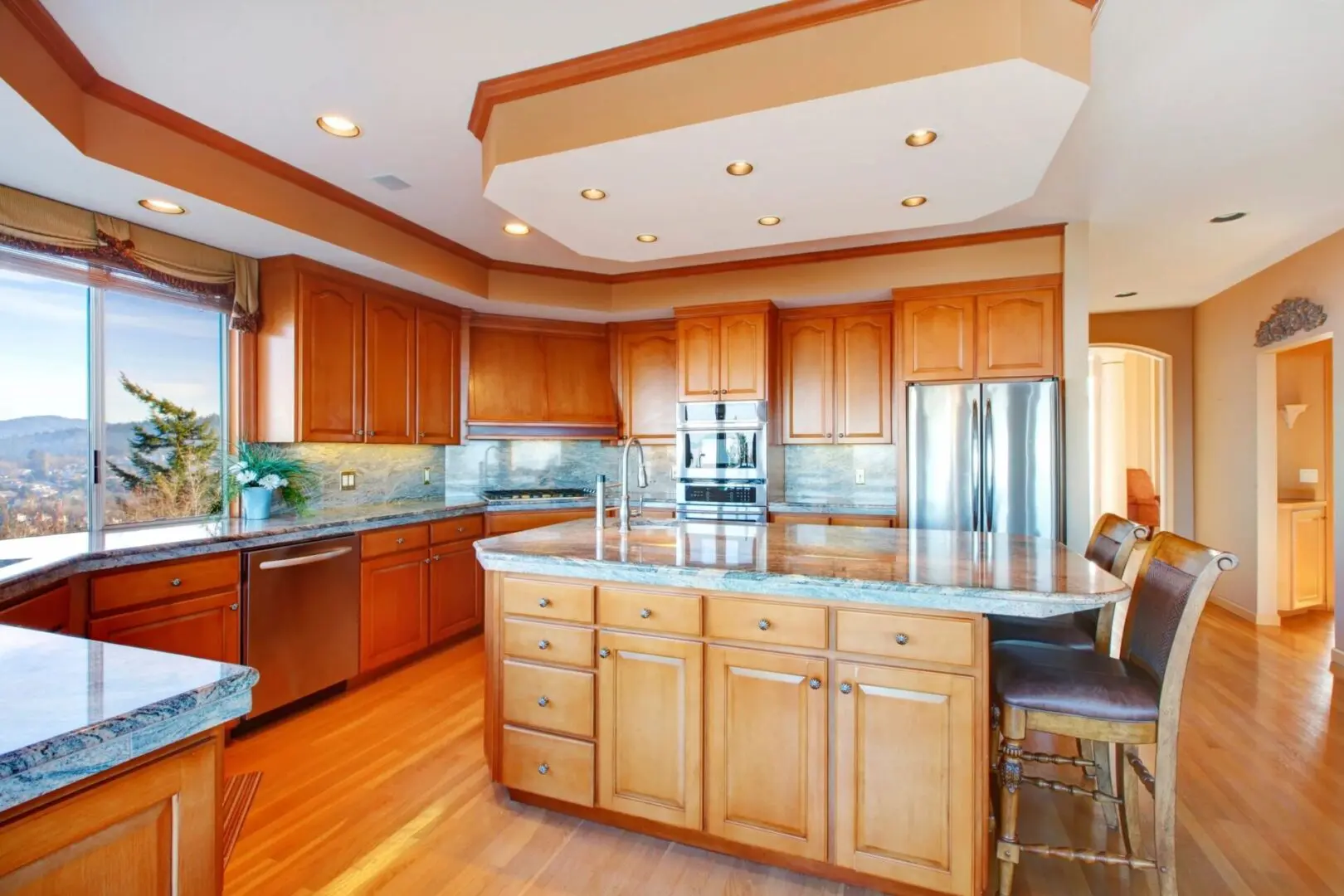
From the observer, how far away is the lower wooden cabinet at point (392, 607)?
3463 millimetres

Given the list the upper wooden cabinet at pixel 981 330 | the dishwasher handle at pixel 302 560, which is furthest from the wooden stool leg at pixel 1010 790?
the dishwasher handle at pixel 302 560

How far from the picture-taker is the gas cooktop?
4559mm

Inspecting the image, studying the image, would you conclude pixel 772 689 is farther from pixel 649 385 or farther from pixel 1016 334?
pixel 649 385

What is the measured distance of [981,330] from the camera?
3.90 meters

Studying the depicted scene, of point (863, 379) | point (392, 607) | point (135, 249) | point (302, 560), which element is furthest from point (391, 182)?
point (863, 379)

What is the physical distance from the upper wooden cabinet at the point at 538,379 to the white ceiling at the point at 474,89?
4.45ft

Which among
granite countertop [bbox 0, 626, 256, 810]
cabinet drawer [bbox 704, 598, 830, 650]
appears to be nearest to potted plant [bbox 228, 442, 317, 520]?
granite countertop [bbox 0, 626, 256, 810]

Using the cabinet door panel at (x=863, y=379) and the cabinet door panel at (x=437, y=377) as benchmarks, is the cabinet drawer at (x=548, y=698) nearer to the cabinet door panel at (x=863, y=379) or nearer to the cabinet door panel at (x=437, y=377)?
the cabinet door panel at (x=437, y=377)

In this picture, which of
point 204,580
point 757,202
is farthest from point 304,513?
point 757,202

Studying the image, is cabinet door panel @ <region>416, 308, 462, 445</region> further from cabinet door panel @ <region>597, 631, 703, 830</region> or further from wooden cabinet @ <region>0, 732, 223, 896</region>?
wooden cabinet @ <region>0, 732, 223, 896</region>

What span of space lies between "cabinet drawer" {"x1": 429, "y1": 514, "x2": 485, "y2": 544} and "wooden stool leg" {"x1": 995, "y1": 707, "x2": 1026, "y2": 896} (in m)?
3.23

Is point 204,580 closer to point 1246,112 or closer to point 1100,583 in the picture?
point 1100,583

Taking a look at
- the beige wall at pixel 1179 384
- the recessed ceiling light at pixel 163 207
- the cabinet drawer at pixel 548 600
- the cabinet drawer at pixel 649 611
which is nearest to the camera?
the cabinet drawer at pixel 649 611

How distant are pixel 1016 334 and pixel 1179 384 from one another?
10.2 ft
